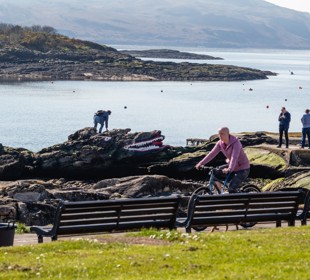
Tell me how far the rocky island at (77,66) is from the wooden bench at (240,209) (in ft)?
435

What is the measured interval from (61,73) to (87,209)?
140m

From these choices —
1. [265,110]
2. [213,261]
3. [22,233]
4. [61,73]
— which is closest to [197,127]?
[265,110]

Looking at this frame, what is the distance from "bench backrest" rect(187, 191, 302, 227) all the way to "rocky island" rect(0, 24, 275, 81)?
435 feet

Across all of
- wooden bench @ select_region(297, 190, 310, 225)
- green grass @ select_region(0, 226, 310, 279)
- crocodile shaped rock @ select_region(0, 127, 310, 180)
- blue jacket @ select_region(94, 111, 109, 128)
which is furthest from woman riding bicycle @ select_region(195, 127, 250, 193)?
blue jacket @ select_region(94, 111, 109, 128)

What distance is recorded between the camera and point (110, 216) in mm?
13984

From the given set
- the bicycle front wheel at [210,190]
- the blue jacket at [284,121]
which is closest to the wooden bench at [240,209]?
the bicycle front wheel at [210,190]

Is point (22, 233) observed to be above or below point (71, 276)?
below

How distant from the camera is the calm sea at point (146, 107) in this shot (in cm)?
7344

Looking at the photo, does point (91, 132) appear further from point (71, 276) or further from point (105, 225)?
point (71, 276)

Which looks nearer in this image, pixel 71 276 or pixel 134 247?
pixel 71 276

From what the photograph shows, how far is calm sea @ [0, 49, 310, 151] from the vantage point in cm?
7344

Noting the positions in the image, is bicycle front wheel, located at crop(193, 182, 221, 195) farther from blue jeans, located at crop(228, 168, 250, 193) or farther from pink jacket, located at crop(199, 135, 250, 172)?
pink jacket, located at crop(199, 135, 250, 172)

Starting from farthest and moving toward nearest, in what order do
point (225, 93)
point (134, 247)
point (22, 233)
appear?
point (225, 93) < point (22, 233) < point (134, 247)

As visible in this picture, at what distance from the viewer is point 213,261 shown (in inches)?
424
